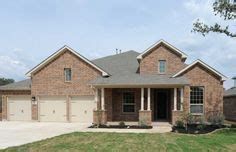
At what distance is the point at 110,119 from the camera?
2877 centimetres

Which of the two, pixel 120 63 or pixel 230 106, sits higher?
pixel 120 63

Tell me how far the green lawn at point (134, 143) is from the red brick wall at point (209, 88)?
818 centimetres

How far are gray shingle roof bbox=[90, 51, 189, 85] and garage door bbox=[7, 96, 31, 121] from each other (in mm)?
7075

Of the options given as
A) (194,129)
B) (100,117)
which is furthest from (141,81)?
(194,129)

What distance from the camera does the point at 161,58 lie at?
29.3m

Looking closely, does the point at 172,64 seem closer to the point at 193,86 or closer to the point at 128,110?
the point at 193,86

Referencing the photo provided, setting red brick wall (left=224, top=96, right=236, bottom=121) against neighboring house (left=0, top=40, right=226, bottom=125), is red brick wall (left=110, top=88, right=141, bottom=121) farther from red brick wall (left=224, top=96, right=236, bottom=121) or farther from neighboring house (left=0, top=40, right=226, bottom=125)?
red brick wall (left=224, top=96, right=236, bottom=121)

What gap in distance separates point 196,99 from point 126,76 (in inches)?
229

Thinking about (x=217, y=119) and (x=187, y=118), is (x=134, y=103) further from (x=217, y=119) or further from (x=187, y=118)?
(x=217, y=119)

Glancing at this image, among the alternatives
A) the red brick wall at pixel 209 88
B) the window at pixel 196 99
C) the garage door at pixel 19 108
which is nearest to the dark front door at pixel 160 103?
the red brick wall at pixel 209 88

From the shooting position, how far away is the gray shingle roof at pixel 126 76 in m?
26.6

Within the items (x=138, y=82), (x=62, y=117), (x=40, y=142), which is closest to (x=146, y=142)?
(x=40, y=142)

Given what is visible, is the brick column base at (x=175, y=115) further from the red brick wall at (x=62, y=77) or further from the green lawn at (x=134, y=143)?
the red brick wall at (x=62, y=77)

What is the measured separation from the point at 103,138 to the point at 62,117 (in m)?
12.2
